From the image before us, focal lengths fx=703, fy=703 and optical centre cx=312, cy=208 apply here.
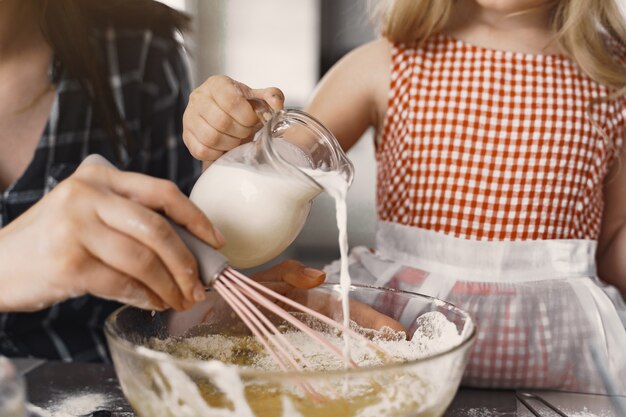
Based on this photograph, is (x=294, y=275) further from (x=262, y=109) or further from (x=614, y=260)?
(x=614, y=260)

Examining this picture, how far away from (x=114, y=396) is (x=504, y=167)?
0.70 m

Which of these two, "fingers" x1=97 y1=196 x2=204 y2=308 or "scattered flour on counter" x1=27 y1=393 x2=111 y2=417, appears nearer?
"fingers" x1=97 y1=196 x2=204 y2=308

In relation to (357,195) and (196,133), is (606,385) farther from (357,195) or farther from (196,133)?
(357,195)

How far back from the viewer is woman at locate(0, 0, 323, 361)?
0.50 metres

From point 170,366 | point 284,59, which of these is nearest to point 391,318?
point 170,366

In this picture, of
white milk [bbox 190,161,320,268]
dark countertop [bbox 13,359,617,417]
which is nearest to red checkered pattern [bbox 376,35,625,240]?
dark countertop [bbox 13,359,617,417]

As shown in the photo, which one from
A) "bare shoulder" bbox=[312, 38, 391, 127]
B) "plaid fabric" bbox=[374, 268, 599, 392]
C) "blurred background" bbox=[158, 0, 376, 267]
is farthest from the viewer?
"blurred background" bbox=[158, 0, 376, 267]

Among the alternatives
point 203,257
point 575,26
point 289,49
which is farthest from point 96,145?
point 289,49

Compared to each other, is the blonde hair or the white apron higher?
the blonde hair

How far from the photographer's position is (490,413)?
0.70m

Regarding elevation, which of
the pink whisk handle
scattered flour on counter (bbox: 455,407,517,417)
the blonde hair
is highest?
the blonde hair

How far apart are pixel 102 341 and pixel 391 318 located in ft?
2.11

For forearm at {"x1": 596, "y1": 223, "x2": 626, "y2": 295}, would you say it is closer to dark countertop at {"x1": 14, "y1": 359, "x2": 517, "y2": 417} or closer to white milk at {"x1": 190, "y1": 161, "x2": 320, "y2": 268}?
dark countertop at {"x1": 14, "y1": 359, "x2": 517, "y2": 417}

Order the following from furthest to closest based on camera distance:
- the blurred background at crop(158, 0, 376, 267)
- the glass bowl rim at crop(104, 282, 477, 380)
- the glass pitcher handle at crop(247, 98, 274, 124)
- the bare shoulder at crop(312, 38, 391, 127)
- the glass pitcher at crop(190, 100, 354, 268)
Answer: the blurred background at crop(158, 0, 376, 267)
the bare shoulder at crop(312, 38, 391, 127)
the glass pitcher handle at crop(247, 98, 274, 124)
the glass pitcher at crop(190, 100, 354, 268)
the glass bowl rim at crop(104, 282, 477, 380)
